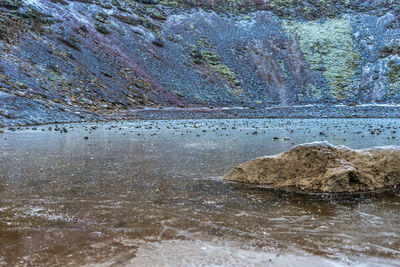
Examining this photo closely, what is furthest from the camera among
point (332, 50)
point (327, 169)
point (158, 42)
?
point (332, 50)

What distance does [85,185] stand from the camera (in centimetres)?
805

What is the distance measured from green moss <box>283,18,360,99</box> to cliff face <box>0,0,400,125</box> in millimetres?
234

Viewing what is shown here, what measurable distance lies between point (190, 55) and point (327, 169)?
64.9 meters

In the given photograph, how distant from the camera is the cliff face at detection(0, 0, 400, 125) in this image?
42.9 metres

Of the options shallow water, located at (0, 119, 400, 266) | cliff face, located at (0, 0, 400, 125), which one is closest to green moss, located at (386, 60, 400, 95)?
cliff face, located at (0, 0, 400, 125)

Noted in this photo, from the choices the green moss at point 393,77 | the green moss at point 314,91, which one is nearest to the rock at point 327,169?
the green moss at point 314,91

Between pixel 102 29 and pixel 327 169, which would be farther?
pixel 102 29

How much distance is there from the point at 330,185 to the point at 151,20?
2966 inches

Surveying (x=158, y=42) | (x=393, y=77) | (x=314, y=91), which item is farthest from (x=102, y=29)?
(x=393, y=77)

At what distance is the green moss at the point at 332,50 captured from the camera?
231ft

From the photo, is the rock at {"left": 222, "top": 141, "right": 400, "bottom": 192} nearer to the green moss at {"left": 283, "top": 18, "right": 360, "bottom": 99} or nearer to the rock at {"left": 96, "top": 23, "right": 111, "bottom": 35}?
the rock at {"left": 96, "top": 23, "right": 111, "bottom": 35}

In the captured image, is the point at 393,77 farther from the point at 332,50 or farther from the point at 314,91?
the point at 332,50

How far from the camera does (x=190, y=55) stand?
70438 millimetres

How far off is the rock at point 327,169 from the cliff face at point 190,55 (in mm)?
27845
